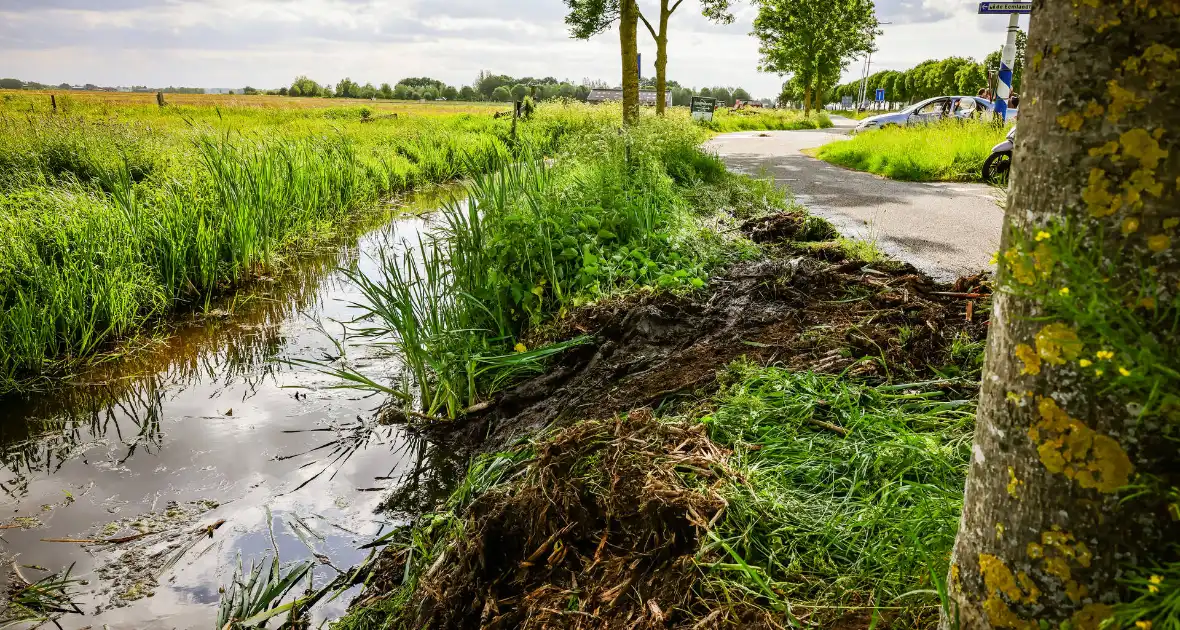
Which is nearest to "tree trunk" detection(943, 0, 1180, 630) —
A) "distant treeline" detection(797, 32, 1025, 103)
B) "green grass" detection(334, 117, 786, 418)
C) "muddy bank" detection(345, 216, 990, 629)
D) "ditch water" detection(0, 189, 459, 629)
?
"muddy bank" detection(345, 216, 990, 629)

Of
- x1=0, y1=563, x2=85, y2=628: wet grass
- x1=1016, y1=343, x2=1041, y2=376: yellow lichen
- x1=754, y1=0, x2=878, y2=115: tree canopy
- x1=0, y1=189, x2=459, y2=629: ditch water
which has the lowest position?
x1=0, y1=563, x2=85, y2=628: wet grass

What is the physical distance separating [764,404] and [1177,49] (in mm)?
2157

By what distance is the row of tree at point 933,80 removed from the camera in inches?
2426

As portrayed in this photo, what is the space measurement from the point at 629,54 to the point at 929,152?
5763 mm

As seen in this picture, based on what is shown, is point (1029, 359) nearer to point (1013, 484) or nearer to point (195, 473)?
point (1013, 484)

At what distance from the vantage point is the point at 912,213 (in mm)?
8117

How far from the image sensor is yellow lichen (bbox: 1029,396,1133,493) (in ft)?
3.94

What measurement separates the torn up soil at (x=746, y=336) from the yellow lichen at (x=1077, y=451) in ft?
6.79

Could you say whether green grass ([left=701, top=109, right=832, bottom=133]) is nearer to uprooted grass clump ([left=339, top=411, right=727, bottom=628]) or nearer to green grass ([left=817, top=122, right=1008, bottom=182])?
green grass ([left=817, top=122, right=1008, bottom=182])

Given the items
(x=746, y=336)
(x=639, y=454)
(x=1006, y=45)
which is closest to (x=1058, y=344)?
(x=639, y=454)

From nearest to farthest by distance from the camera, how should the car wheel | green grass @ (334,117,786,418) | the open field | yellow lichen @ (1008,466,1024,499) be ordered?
yellow lichen @ (1008,466,1024,499), green grass @ (334,117,786,418), the car wheel, the open field

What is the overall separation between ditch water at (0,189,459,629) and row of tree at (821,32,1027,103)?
167 feet

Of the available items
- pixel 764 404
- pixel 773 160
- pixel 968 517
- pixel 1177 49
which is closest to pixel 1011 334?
pixel 968 517

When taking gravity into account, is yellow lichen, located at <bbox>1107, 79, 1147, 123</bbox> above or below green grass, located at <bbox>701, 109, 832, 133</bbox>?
below
